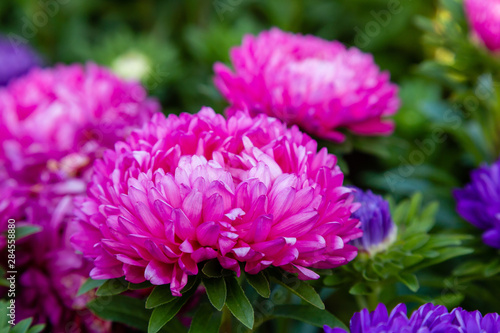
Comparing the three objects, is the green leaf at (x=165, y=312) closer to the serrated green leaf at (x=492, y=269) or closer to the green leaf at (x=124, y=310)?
the green leaf at (x=124, y=310)

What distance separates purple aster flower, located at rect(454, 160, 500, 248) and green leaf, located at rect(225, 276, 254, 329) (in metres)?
0.38

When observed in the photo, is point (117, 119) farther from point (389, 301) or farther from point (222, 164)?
point (389, 301)

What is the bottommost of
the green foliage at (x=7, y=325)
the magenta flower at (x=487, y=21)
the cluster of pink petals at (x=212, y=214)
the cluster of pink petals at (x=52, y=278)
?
the cluster of pink petals at (x=52, y=278)

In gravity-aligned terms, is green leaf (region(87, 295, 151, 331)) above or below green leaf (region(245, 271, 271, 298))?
below

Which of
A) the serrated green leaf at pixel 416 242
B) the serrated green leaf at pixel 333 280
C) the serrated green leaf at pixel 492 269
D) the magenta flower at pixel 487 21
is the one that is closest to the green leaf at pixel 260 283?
the serrated green leaf at pixel 333 280

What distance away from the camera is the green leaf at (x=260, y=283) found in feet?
1.85

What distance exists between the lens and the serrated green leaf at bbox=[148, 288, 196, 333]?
571 millimetres

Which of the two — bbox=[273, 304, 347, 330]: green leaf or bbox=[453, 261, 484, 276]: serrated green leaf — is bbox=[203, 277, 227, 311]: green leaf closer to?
bbox=[273, 304, 347, 330]: green leaf

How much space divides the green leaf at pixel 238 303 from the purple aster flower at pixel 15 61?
116cm

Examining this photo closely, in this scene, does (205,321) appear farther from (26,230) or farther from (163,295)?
(26,230)

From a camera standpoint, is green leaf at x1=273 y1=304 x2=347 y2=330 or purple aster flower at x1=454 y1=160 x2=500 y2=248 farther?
purple aster flower at x1=454 y1=160 x2=500 y2=248

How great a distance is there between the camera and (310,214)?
0.55 meters

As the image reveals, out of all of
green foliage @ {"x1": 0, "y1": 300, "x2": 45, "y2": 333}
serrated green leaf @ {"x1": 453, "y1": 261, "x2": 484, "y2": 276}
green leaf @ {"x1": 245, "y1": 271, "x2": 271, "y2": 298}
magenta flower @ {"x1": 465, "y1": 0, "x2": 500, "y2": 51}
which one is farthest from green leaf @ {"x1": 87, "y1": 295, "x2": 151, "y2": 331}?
magenta flower @ {"x1": 465, "y1": 0, "x2": 500, "y2": 51}

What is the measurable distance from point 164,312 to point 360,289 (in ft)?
0.79
